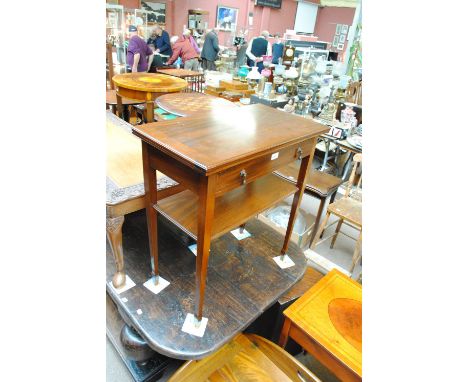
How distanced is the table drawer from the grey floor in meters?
1.19

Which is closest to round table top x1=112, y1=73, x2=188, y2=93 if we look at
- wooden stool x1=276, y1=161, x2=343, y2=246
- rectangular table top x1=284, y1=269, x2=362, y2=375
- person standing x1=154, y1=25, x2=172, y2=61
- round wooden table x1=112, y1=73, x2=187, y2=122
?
round wooden table x1=112, y1=73, x2=187, y2=122

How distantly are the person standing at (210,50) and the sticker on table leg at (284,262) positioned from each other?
583 cm

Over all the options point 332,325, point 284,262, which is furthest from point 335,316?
point 284,262

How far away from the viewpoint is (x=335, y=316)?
1342mm

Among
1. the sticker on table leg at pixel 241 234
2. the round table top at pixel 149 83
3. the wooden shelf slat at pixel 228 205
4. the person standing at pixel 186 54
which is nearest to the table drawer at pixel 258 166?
the wooden shelf slat at pixel 228 205

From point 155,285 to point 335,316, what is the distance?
0.84 m

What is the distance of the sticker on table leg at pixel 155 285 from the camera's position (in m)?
1.42

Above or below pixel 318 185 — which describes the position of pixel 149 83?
above

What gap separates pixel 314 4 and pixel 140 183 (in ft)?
46.1

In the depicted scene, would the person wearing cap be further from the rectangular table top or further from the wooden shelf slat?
the rectangular table top

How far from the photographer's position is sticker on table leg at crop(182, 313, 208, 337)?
126 cm

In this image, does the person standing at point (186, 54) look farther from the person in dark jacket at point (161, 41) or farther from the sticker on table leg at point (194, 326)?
the sticker on table leg at point (194, 326)

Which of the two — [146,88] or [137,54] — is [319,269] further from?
[137,54]
